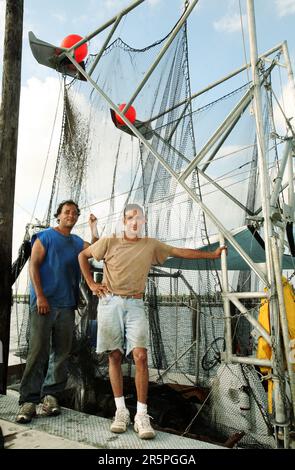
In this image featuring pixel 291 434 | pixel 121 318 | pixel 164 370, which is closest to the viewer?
pixel 291 434

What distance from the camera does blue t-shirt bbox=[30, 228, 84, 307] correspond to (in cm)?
362

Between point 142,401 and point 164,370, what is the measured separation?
6.31 feet

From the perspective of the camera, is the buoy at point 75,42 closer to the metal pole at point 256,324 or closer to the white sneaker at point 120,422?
the metal pole at point 256,324

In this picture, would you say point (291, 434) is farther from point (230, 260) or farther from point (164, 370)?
point (230, 260)

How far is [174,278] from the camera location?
4555mm

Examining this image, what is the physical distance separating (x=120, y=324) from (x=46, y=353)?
92 cm

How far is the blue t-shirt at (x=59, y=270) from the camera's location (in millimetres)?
3621

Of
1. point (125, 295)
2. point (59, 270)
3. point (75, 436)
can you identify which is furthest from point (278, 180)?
point (75, 436)

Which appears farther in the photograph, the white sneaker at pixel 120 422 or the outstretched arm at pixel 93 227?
the outstretched arm at pixel 93 227

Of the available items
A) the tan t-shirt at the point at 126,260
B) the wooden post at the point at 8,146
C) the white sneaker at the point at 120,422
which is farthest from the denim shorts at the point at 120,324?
the wooden post at the point at 8,146

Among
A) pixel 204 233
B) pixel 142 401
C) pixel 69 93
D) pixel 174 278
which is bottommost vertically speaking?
pixel 142 401

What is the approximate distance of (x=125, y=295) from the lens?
3162mm
